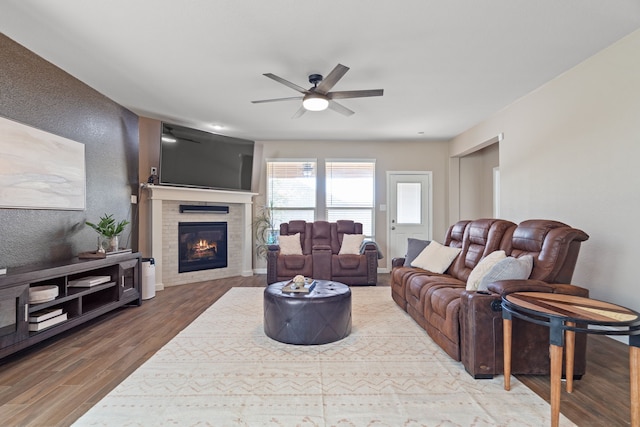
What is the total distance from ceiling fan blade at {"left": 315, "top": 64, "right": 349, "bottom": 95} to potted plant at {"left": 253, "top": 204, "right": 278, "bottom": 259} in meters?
3.40

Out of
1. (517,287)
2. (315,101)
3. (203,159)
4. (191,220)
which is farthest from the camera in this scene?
(191,220)

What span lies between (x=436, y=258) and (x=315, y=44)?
2647mm

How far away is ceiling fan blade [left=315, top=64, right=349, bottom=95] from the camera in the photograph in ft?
8.73

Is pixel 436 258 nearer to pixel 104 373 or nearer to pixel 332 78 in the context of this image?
pixel 332 78

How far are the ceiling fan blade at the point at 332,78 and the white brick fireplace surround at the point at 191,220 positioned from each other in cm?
311

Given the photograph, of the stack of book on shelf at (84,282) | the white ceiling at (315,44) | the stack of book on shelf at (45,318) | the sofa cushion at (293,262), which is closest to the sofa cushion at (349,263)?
the sofa cushion at (293,262)

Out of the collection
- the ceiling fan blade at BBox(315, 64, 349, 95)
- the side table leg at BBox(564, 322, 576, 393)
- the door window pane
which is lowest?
the side table leg at BBox(564, 322, 576, 393)

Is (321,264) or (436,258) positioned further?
(321,264)

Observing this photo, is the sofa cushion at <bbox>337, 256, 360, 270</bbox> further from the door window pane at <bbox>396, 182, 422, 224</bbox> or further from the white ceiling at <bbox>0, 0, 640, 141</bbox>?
the white ceiling at <bbox>0, 0, 640, 141</bbox>

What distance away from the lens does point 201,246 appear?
5.53 metres

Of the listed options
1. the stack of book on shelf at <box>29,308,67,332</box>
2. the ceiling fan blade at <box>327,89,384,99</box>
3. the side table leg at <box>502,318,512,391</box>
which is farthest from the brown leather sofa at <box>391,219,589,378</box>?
the stack of book on shelf at <box>29,308,67,332</box>

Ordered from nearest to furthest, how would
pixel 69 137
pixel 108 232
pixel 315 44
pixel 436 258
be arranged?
pixel 315 44
pixel 69 137
pixel 108 232
pixel 436 258

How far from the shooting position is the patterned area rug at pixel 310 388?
5.61 ft

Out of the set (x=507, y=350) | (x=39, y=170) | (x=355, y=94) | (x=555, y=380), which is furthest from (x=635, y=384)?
(x=39, y=170)
